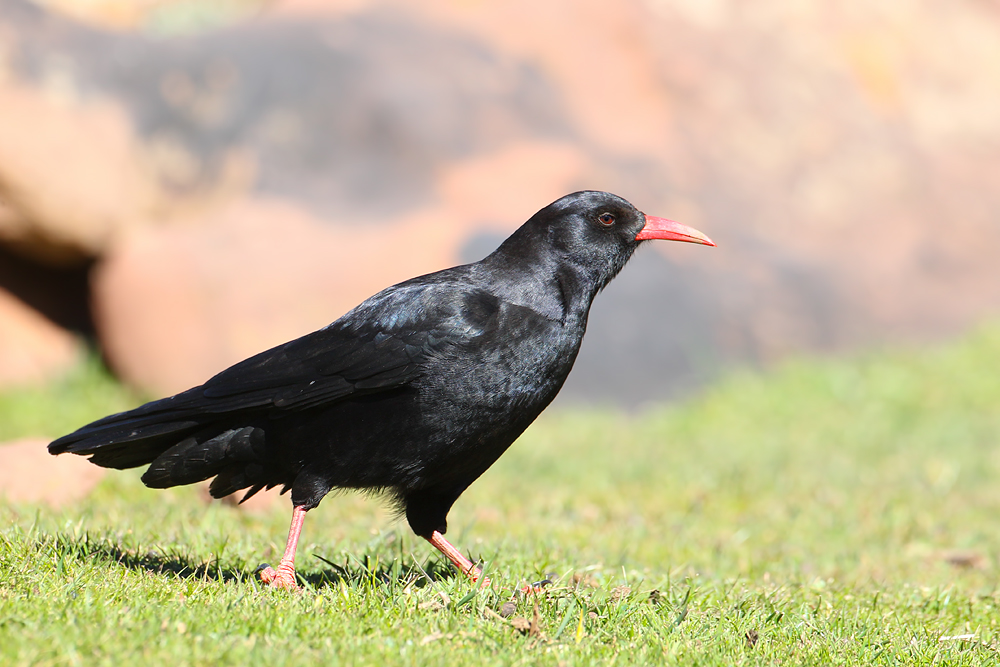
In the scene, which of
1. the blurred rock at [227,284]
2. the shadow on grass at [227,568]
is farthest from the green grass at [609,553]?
the blurred rock at [227,284]

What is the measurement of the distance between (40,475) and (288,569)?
2218 millimetres

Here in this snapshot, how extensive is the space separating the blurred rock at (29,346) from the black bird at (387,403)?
5.62 m

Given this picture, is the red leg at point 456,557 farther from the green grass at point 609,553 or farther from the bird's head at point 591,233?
the bird's head at point 591,233

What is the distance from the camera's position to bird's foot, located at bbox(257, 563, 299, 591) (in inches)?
142

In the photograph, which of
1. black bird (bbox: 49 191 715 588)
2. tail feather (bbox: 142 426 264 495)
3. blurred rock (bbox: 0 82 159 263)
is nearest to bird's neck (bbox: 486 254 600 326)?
black bird (bbox: 49 191 715 588)

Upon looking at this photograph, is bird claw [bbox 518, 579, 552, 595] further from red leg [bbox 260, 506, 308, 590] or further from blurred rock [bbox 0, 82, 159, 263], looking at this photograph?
blurred rock [bbox 0, 82, 159, 263]

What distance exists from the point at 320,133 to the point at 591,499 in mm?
4510

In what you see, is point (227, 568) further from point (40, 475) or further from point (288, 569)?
point (40, 475)

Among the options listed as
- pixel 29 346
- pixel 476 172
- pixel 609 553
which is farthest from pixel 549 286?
pixel 29 346

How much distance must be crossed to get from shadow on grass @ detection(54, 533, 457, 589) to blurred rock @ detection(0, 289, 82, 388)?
5.66 meters

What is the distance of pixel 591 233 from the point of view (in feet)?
13.9

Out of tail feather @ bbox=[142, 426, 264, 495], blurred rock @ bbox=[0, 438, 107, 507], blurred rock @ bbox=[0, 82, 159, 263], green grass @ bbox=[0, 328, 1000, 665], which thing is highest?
blurred rock @ bbox=[0, 82, 159, 263]

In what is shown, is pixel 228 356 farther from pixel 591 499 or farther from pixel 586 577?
pixel 586 577

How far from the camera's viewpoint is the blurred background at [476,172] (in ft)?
28.7
